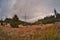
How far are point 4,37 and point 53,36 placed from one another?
106 inches

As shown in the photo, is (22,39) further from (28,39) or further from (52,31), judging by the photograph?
(52,31)

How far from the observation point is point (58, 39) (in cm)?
998

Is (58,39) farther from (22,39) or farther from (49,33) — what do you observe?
(22,39)

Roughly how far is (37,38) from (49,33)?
68 centimetres

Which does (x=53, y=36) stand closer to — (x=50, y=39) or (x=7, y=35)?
(x=50, y=39)

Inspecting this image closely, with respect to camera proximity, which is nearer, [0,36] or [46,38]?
[46,38]

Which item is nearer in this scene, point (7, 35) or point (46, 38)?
point (46, 38)

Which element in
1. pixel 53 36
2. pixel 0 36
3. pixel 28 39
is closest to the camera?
pixel 53 36

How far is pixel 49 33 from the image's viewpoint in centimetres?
993

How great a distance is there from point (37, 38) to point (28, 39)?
0.53 meters

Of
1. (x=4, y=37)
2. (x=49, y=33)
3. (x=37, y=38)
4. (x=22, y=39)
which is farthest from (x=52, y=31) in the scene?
(x=4, y=37)

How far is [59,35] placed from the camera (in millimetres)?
10305

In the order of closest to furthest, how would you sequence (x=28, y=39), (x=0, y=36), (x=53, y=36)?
1. (x=53, y=36)
2. (x=28, y=39)
3. (x=0, y=36)

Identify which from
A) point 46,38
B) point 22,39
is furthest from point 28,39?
point 46,38
